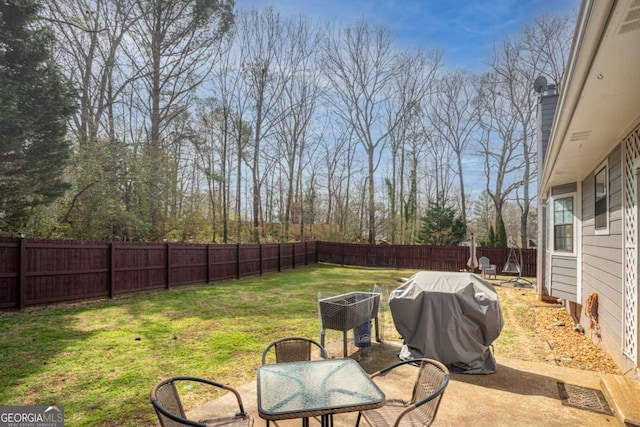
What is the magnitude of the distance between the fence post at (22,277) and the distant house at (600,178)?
889 cm

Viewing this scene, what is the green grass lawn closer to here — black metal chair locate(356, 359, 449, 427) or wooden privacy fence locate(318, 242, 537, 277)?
black metal chair locate(356, 359, 449, 427)

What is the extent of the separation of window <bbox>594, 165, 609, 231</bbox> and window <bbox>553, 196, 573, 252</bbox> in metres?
Result: 1.56

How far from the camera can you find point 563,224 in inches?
265

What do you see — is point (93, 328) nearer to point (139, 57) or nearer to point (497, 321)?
point (497, 321)

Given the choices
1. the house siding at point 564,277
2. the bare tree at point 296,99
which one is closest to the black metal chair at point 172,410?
the house siding at point 564,277

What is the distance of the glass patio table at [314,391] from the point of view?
1.76m

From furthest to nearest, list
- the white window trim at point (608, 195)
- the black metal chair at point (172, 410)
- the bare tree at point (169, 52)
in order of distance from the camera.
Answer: the bare tree at point (169, 52)
the white window trim at point (608, 195)
the black metal chair at point (172, 410)

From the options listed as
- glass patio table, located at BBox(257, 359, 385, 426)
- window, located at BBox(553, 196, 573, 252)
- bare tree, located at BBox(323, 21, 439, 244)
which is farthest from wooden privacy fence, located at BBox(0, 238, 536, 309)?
window, located at BBox(553, 196, 573, 252)

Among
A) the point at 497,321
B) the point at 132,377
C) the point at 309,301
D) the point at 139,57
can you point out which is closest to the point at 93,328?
the point at 132,377

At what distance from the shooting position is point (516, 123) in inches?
879

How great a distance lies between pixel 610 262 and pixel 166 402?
510 cm

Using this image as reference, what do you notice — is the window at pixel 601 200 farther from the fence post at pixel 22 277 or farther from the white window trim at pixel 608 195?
the fence post at pixel 22 277

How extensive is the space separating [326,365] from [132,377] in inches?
104

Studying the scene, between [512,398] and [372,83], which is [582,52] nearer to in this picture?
[512,398]
